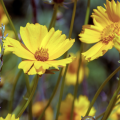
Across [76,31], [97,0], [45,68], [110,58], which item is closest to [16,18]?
[76,31]

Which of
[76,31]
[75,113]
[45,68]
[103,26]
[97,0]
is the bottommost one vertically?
[75,113]

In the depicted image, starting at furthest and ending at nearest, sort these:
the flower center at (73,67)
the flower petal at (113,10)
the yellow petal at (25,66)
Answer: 1. the flower center at (73,67)
2. the flower petal at (113,10)
3. the yellow petal at (25,66)

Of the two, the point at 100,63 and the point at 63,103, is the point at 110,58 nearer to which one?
the point at 100,63

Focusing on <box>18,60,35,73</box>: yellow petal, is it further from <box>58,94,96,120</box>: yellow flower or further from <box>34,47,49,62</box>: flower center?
<box>58,94,96,120</box>: yellow flower

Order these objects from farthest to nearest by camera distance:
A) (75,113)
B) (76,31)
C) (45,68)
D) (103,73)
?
(76,31), (103,73), (75,113), (45,68)

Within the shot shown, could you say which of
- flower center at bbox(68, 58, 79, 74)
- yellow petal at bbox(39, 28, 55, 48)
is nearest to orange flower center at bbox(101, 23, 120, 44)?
yellow petal at bbox(39, 28, 55, 48)

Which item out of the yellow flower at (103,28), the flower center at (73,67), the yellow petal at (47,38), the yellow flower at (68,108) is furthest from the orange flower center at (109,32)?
the flower center at (73,67)

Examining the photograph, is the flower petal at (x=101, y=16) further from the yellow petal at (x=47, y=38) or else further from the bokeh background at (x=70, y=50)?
the bokeh background at (x=70, y=50)
